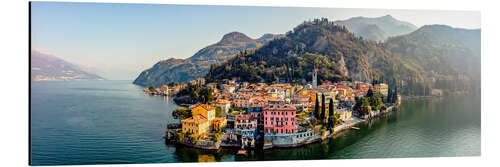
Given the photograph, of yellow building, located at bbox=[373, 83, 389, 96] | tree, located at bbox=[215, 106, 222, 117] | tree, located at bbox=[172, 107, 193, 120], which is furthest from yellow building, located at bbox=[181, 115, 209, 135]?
yellow building, located at bbox=[373, 83, 389, 96]

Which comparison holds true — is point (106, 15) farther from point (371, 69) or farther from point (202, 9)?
point (371, 69)

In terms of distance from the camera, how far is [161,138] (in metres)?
9.53

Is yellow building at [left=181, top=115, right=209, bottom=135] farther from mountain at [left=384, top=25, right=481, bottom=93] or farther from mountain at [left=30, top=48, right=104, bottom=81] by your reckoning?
mountain at [left=384, top=25, right=481, bottom=93]

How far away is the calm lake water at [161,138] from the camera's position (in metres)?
8.01

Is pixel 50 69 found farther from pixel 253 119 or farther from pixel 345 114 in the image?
pixel 345 114

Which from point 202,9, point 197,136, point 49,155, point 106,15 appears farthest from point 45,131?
point 202,9

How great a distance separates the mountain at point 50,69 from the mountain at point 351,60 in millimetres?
7674

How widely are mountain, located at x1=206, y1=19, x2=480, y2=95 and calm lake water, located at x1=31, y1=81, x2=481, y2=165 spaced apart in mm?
5636

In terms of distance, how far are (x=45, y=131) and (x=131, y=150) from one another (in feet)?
11.0

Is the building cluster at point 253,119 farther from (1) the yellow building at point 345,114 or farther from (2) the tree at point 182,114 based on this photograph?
(2) the tree at point 182,114

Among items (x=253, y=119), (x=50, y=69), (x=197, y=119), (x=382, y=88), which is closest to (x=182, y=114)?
(x=197, y=119)

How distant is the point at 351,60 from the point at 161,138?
16.5 meters

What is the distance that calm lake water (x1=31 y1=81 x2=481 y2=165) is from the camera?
801 cm

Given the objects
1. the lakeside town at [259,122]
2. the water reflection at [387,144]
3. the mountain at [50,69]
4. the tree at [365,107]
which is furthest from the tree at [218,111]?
the tree at [365,107]
